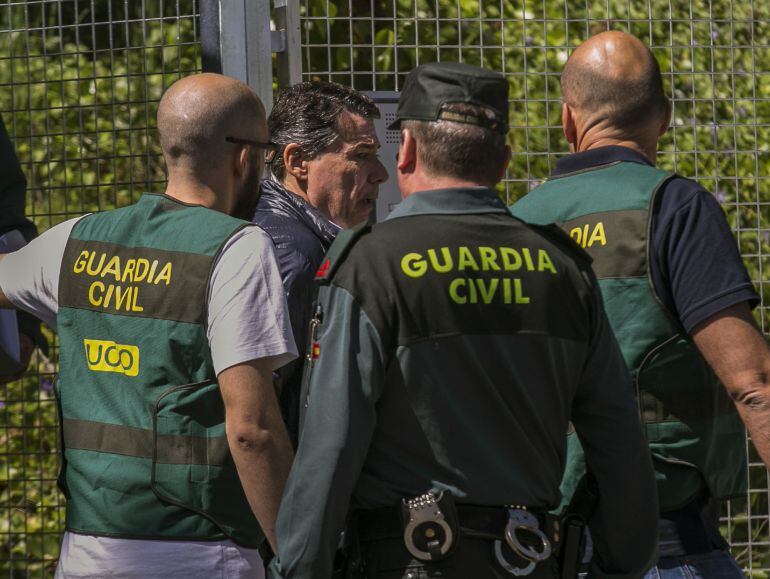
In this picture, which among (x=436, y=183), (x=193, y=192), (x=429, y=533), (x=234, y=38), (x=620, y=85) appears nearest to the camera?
(x=429, y=533)

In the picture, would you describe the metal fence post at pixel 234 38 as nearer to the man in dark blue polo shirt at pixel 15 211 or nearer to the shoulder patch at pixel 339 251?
the man in dark blue polo shirt at pixel 15 211

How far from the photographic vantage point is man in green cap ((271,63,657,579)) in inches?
90.0

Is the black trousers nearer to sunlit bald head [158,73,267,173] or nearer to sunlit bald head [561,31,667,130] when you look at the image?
sunlit bald head [158,73,267,173]

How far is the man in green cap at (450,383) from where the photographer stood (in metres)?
2.29

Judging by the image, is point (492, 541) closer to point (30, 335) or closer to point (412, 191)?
point (412, 191)

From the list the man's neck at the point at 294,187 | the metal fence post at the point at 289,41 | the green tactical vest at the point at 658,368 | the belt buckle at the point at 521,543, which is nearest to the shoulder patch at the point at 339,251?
the belt buckle at the point at 521,543

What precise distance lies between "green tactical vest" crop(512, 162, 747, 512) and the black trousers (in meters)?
0.57

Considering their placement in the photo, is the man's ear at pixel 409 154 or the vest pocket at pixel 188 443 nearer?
the man's ear at pixel 409 154

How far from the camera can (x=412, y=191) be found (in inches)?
97.9

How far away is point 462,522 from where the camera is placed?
2348 mm

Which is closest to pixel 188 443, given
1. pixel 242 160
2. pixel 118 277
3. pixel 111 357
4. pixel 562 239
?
pixel 111 357

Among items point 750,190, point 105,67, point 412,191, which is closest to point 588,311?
point 412,191

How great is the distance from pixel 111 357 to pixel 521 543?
104 cm

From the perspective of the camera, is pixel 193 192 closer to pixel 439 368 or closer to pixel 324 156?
pixel 439 368
